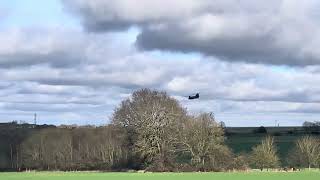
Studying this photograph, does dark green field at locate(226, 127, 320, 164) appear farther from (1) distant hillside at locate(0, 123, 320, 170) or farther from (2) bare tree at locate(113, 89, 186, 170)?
(2) bare tree at locate(113, 89, 186, 170)

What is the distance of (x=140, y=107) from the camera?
328ft

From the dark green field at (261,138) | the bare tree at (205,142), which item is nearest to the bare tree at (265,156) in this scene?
the dark green field at (261,138)

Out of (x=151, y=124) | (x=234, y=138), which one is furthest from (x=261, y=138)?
(x=151, y=124)

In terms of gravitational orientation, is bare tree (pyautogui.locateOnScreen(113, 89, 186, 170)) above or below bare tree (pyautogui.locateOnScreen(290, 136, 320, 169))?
above

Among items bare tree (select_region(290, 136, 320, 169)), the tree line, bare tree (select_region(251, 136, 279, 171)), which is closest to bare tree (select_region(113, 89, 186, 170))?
the tree line

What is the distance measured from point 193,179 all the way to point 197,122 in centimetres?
2615

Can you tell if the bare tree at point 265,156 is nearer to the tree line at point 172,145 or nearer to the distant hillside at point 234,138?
the tree line at point 172,145

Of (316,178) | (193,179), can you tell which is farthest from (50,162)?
(316,178)

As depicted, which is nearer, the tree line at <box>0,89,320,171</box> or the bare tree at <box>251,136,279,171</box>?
the tree line at <box>0,89,320,171</box>

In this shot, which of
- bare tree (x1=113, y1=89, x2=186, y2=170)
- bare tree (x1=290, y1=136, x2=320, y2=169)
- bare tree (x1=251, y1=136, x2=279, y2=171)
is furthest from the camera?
bare tree (x1=290, y1=136, x2=320, y2=169)

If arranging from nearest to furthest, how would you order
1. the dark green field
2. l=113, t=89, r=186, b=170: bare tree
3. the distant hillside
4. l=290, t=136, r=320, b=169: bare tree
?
1. l=113, t=89, r=186, b=170: bare tree
2. l=290, t=136, r=320, b=169: bare tree
3. the dark green field
4. the distant hillside

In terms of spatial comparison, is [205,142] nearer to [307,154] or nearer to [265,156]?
[265,156]

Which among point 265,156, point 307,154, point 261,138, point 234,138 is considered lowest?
point 265,156

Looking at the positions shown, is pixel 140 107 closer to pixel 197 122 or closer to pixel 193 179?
pixel 197 122
